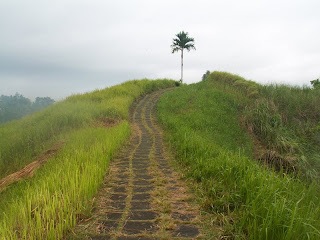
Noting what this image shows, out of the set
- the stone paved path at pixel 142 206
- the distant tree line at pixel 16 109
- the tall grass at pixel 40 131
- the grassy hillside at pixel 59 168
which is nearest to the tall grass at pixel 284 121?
the stone paved path at pixel 142 206

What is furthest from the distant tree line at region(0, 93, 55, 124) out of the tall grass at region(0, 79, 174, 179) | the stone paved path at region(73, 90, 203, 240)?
the stone paved path at region(73, 90, 203, 240)

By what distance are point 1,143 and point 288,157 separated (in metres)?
9.53

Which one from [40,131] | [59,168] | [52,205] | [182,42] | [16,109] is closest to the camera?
[52,205]

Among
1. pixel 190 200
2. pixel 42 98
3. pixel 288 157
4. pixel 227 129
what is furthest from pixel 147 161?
pixel 42 98

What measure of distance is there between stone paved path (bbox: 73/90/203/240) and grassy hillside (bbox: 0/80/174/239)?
0.24 m

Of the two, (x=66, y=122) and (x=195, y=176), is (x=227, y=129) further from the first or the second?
(x=66, y=122)

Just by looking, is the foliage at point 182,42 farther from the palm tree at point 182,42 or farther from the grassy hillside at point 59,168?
the grassy hillside at point 59,168

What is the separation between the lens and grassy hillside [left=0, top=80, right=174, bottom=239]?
2.24m

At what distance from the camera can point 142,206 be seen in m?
2.96

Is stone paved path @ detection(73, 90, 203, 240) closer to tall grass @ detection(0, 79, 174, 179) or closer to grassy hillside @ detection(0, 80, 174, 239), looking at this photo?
grassy hillside @ detection(0, 80, 174, 239)

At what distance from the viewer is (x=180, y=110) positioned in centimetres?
1177

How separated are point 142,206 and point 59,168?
164 centimetres

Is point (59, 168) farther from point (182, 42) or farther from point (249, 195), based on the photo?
point (182, 42)

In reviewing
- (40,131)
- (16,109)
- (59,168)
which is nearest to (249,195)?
(59,168)
